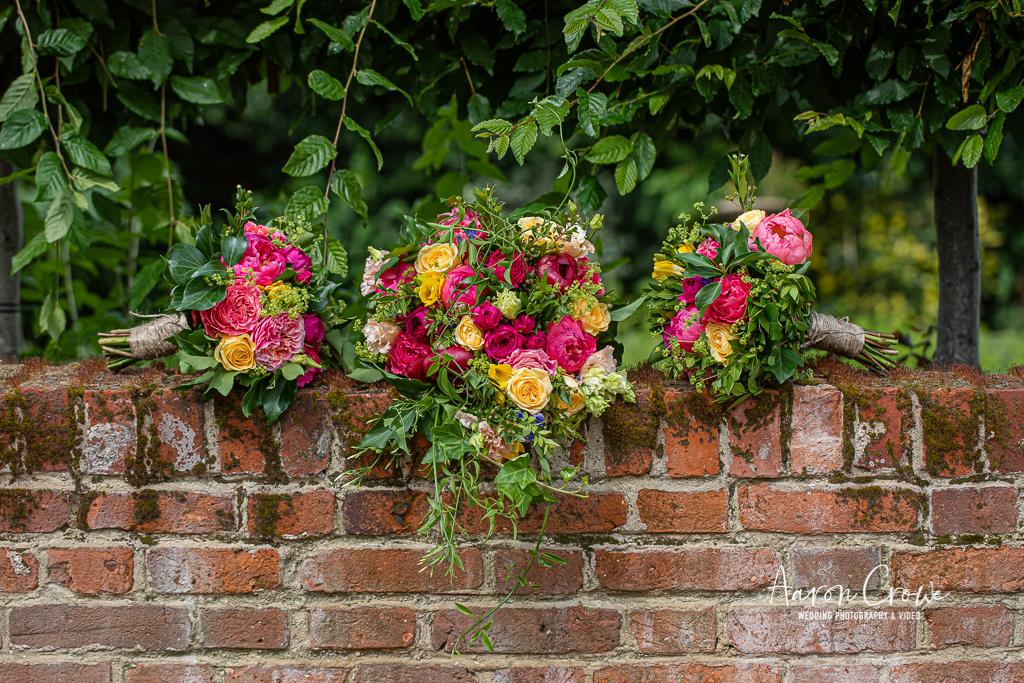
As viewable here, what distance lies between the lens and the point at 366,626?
141 cm

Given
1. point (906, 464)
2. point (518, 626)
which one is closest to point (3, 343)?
point (518, 626)

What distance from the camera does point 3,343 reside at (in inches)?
78.2

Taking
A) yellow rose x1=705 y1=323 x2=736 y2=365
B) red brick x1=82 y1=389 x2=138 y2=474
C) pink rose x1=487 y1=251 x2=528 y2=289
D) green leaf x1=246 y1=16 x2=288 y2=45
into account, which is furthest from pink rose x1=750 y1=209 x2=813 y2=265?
red brick x1=82 y1=389 x2=138 y2=474

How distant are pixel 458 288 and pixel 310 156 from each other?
15.4 inches

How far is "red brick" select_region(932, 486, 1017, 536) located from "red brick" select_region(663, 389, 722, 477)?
1.16 feet

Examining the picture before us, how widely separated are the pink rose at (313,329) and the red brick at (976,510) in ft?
3.19

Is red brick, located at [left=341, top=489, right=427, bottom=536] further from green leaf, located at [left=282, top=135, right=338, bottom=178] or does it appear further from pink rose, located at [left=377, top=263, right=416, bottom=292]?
green leaf, located at [left=282, top=135, right=338, bottom=178]

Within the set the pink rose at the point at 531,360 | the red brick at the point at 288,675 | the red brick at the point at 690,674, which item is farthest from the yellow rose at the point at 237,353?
the red brick at the point at 690,674

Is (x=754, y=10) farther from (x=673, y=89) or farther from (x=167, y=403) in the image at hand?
(x=167, y=403)

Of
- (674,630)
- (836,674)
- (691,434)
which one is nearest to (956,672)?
(836,674)

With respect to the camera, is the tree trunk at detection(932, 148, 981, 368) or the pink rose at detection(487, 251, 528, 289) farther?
the tree trunk at detection(932, 148, 981, 368)

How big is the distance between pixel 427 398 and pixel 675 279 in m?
0.42

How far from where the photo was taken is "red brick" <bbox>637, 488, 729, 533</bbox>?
1406 millimetres

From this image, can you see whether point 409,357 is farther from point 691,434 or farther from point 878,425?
point 878,425
